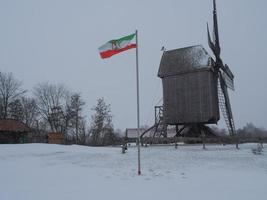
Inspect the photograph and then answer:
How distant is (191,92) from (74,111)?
38.4m

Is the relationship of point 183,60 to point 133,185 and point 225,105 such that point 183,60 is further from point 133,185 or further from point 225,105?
point 133,185

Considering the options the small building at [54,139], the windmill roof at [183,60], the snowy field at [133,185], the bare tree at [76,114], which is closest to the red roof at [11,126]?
the small building at [54,139]

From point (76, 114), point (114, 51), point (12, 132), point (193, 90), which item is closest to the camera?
point (114, 51)

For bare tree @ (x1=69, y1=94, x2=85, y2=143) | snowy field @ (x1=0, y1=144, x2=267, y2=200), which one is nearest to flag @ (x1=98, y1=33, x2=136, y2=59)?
snowy field @ (x1=0, y1=144, x2=267, y2=200)

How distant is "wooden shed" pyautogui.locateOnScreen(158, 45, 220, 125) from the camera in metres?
36.2

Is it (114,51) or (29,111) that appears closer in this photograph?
(114,51)

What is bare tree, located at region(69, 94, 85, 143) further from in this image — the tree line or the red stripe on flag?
the red stripe on flag

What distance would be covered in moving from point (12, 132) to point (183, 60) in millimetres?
30568

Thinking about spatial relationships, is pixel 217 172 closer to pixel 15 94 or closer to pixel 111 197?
pixel 111 197

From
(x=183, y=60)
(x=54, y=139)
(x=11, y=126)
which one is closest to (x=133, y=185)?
(x=183, y=60)

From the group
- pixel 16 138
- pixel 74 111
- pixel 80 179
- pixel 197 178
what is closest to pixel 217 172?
pixel 197 178

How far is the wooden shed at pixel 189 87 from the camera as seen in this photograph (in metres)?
36.2

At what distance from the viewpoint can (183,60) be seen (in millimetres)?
38406

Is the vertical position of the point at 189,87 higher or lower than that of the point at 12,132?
higher
